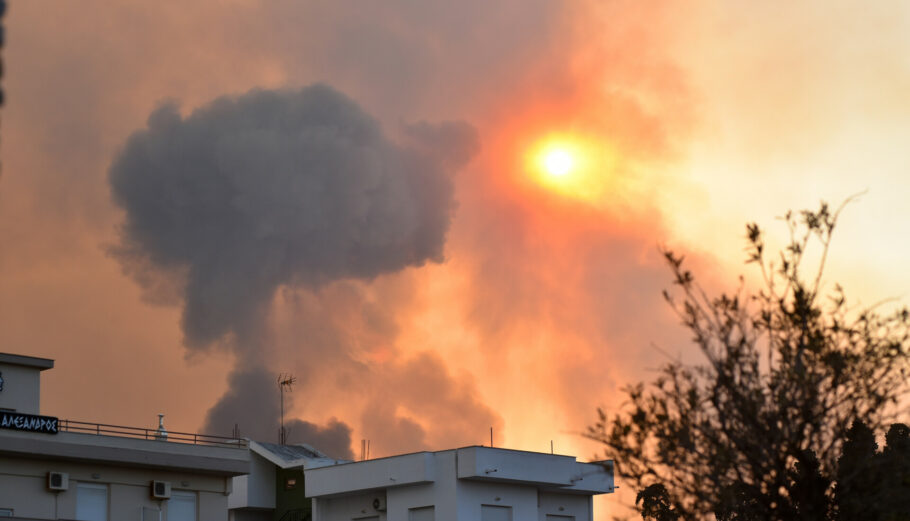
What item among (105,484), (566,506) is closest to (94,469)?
(105,484)

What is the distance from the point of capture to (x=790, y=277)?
22.8 m

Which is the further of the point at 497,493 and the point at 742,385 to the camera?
the point at 497,493

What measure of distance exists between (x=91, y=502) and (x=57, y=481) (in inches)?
84.1

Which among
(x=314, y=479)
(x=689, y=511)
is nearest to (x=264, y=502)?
(x=314, y=479)

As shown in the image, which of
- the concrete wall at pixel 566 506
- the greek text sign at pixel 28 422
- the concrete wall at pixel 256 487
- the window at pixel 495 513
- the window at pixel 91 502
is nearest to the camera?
the greek text sign at pixel 28 422

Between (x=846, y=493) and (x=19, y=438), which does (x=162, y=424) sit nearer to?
(x=19, y=438)

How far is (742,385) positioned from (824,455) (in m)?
1.85

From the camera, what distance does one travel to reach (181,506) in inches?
2041

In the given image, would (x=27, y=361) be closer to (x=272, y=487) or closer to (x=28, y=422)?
(x=28, y=422)

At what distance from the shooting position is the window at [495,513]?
197ft

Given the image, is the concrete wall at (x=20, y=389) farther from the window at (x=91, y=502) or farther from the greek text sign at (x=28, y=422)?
the window at (x=91, y=502)

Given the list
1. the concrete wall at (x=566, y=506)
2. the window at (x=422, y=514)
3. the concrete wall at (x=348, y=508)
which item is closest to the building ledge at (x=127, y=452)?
the concrete wall at (x=348, y=508)

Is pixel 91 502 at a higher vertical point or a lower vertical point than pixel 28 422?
lower

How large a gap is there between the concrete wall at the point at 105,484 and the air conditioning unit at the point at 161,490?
12.5 inches
